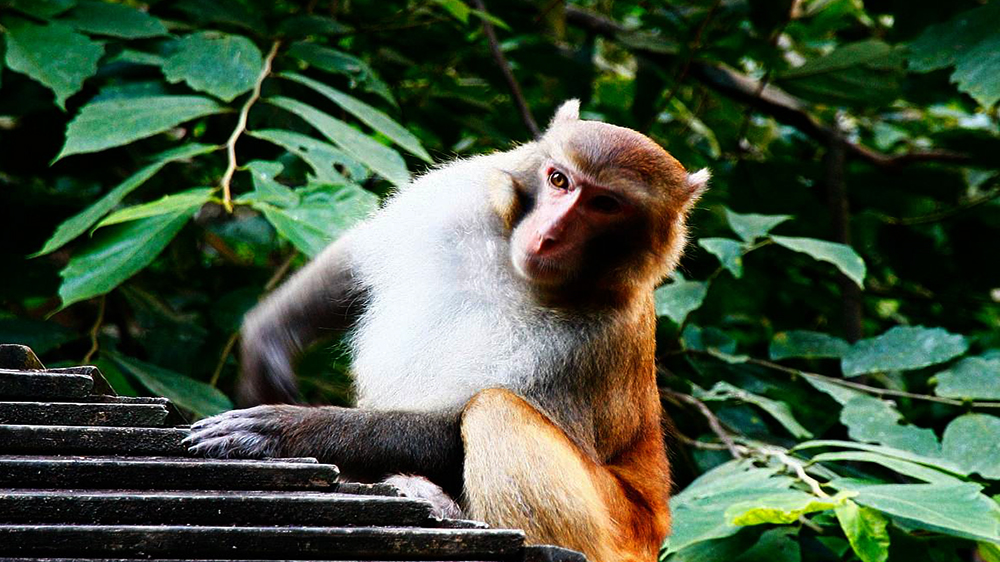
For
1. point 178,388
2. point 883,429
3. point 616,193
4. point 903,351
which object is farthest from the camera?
point 903,351

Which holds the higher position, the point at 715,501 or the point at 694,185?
the point at 694,185

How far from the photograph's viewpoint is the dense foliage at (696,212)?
13.9ft

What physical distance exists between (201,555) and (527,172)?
2454 millimetres

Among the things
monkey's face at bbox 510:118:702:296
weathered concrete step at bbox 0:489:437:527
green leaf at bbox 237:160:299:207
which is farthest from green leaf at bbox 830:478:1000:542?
green leaf at bbox 237:160:299:207

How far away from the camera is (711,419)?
5.55 m

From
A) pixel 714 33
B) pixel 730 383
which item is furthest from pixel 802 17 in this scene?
pixel 730 383

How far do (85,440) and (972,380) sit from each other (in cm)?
435

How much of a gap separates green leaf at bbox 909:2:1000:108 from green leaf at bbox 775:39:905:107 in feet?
2.72

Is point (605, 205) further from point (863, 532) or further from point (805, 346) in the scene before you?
point (805, 346)

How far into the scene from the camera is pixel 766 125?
9125 mm

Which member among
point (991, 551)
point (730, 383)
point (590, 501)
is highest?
point (590, 501)

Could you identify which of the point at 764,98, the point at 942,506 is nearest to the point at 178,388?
the point at 942,506

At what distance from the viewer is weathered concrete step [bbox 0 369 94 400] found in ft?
7.18

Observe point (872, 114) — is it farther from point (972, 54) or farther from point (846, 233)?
point (972, 54)
